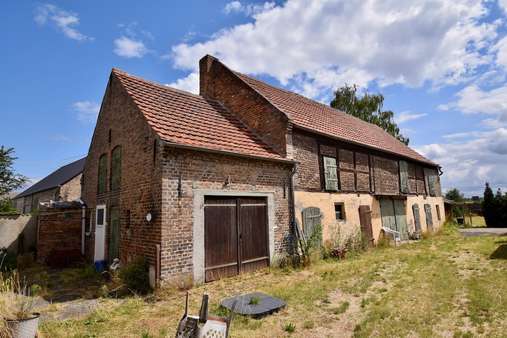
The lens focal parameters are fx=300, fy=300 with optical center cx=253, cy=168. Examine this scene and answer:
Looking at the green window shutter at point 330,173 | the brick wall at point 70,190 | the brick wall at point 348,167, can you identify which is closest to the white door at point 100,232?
the brick wall at point 348,167

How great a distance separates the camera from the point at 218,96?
14.2 metres

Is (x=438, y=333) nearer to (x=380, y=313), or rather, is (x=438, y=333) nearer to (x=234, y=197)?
(x=380, y=313)

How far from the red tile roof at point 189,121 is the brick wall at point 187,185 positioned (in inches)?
14.6

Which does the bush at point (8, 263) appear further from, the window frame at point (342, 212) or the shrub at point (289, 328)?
the window frame at point (342, 212)

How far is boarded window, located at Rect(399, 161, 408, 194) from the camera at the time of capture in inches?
688

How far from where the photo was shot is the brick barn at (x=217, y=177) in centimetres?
773

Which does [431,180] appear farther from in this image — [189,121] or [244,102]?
[189,121]

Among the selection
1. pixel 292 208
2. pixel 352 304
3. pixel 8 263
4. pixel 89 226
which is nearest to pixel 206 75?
pixel 292 208

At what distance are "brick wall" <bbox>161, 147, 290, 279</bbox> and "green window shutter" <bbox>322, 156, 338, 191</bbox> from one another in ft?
12.4

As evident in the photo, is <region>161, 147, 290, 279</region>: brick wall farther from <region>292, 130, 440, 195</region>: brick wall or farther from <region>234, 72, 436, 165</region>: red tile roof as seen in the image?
<region>234, 72, 436, 165</region>: red tile roof

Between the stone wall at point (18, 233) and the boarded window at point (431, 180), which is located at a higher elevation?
the boarded window at point (431, 180)

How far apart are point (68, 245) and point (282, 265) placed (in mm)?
8664

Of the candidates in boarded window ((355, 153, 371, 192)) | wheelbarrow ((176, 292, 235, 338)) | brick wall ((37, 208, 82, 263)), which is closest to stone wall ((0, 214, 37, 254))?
brick wall ((37, 208, 82, 263))

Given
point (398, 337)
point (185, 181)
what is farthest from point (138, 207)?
point (398, 337)
